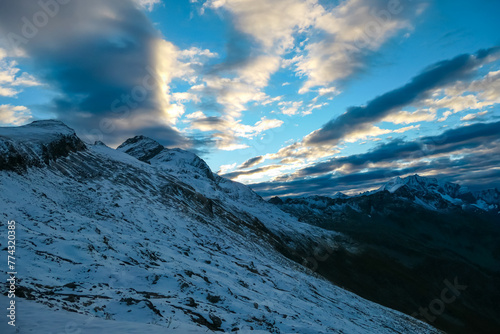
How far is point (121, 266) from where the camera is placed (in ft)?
62.4

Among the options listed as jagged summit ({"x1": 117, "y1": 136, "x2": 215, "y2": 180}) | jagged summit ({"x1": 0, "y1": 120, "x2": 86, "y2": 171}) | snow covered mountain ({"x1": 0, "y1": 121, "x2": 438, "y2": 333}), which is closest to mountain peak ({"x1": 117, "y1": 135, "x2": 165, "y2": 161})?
jagged summit ({"x1": 117, "y1": 136, "x2": 215, "y2": 180})

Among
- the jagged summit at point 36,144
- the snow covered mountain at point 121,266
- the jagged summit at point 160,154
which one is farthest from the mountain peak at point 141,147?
the snow covered mountain at point 121,266

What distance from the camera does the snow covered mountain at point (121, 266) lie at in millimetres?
13016

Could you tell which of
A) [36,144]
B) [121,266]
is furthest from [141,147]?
[121,266]

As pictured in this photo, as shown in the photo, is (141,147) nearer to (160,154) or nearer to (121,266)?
(160,154)

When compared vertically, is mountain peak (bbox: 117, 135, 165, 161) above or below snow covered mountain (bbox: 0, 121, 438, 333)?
above

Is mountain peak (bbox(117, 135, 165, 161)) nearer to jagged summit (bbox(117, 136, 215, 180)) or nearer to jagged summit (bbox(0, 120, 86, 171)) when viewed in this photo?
jagged summit (bbox(117, 136, 215, 180))

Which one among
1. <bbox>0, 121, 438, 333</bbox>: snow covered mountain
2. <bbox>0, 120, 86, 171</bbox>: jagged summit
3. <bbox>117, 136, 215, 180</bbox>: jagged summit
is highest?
<bbox>117, 136, 215, 180</bbox>: jagged summit

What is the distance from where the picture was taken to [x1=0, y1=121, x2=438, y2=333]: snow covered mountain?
13.0 metres

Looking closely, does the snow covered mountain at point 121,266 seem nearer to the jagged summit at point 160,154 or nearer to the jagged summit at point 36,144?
the jagged summit at point 36,144

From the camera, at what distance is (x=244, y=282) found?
86.1 feet

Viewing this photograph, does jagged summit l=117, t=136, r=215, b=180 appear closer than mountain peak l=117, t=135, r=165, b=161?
Yes

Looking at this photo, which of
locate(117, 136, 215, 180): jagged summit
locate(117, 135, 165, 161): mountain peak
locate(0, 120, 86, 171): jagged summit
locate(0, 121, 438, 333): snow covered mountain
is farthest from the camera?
locate(117, 135, 165, 161): mountain peak

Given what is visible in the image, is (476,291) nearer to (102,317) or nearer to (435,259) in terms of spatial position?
(435,259)
